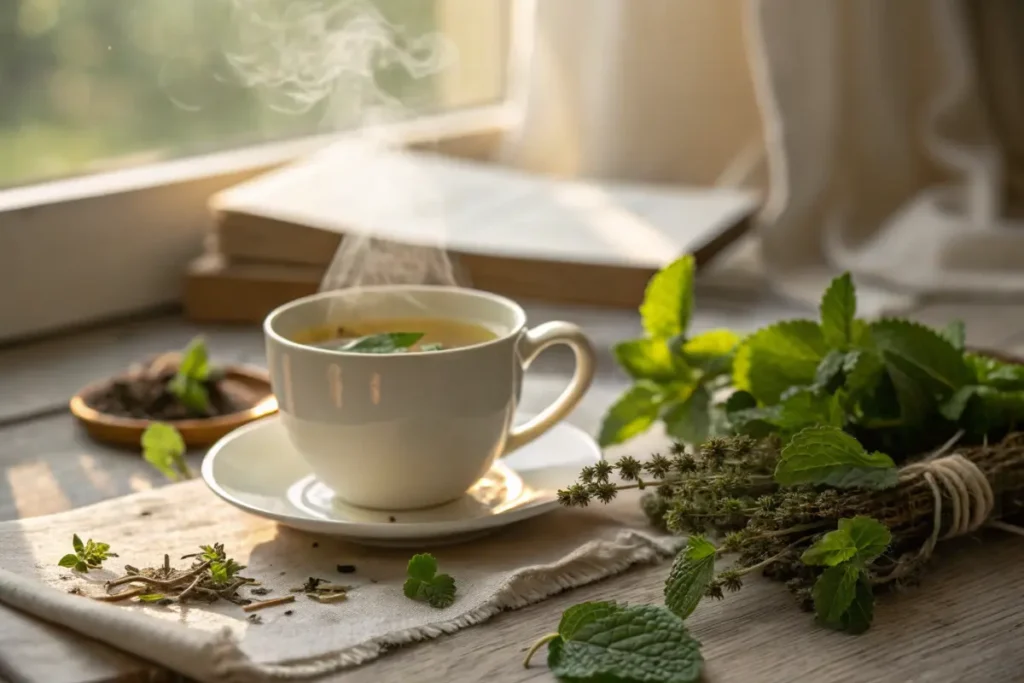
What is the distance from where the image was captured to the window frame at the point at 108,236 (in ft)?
3.71

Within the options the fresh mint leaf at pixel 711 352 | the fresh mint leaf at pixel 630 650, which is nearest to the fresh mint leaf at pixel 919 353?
the fresh mint leaf at pixel 711 352

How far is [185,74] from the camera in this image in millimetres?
1271

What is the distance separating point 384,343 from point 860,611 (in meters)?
0.29

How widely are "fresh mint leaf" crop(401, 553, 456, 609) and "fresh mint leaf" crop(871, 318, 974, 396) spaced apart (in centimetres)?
28

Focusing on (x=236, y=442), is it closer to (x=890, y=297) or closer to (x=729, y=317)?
(x=729, y=317)

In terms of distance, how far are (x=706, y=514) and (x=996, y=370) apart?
23 centimetres

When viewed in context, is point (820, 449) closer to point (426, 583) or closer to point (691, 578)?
point (691, 578)

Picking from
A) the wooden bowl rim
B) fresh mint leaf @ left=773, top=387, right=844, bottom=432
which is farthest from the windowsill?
fresh mint leaf @ left=773, top=387, right=844, bottom=432

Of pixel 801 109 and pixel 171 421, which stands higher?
pixel 801 109

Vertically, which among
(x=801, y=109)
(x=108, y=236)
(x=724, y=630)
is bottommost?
(x=724, y=630)

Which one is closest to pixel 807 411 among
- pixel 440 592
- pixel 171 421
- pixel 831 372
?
pixel 831 372

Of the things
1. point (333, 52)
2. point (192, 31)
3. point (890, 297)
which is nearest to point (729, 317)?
point (890, 297)

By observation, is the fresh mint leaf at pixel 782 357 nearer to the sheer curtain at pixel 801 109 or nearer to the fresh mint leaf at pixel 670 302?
the fresh mint leaf at pixel 670 302

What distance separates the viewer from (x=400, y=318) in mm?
813
